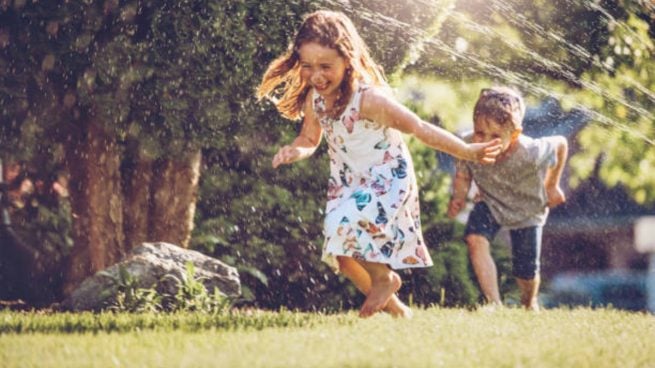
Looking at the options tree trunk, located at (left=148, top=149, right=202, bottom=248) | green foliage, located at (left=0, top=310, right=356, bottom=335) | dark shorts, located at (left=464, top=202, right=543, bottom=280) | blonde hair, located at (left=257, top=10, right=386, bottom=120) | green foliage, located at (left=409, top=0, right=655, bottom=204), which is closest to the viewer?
green foliage, located at (left=0, top=310, right=356, bottom=335)

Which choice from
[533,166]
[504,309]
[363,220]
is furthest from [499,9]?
[363,220]

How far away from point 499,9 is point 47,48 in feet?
15.3

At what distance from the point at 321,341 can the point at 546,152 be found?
2.65m

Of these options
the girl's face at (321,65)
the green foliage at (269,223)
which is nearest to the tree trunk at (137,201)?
the green foliage at (269,223)

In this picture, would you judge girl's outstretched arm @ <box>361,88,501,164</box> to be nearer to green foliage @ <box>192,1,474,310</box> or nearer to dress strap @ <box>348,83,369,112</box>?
dress strap @ <box>348,83,369,112</box>

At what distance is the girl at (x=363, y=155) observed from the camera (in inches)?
202

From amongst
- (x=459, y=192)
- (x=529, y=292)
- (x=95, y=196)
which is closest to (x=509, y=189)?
(x=459, y=192)

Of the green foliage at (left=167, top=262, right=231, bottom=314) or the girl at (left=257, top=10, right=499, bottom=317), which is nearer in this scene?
the girl at (left=257, top=10, right=499, bottom=317)

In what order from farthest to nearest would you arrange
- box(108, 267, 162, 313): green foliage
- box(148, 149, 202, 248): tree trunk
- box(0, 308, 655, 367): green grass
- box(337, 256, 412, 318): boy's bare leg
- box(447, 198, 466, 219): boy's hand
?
1. box(148, 149, 202, 248): tree trunk
2. box(447, 198, 466, 219): boy's hand
3. box(108, 267, 162, 313): green foliage
4. box(337, 256, 412, 318): boy's bare leg
5. box(0, 308, 655, 367): green grass

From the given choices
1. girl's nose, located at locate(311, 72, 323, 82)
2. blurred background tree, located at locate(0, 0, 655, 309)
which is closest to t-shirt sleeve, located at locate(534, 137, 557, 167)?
blurred background tree, located at locate(0, 0, 655, 309)

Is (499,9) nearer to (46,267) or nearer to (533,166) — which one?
(533,166)

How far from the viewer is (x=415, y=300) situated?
771 centimetres

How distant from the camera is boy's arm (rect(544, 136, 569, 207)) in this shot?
6.56 metres

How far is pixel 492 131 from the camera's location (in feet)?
20.7
